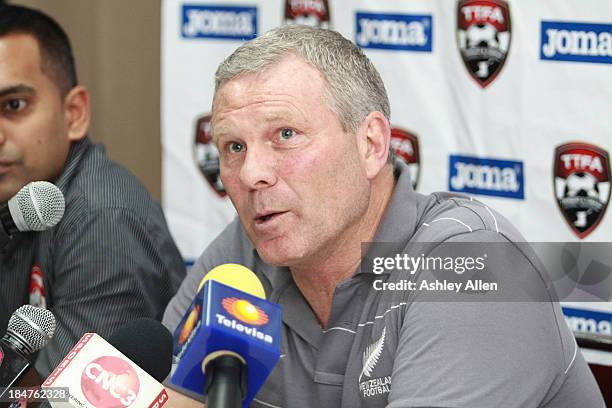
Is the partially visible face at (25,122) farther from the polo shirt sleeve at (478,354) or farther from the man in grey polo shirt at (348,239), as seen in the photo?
the polo shirt sleeve at (478,354)

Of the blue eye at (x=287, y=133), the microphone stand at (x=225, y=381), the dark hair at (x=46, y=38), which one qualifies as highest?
the dark hair at (x=46, y=38)

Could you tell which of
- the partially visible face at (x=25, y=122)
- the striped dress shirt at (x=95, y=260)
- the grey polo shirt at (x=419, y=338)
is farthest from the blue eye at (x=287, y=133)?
the partially visible face at (x=25, y=122)

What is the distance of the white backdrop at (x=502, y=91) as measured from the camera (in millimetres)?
2711

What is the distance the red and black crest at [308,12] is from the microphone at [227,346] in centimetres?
197

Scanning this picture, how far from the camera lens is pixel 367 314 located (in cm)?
192

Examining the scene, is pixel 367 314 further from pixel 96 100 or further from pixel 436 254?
pixel 96 100

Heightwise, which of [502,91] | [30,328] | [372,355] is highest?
[502,91]

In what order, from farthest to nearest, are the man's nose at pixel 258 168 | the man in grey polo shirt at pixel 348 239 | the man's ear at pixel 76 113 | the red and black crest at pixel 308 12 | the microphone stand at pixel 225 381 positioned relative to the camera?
the red and black crest at pixel 308 12 < the man's ear at pixel 76 113 < the man's nose at pixel 258 168 < the man in grey polo shirt at pixel 348 239 < the microphone stand at pixel 225 381

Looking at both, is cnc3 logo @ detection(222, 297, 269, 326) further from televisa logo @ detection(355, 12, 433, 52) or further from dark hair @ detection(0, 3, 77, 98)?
televisa logo @ detection(355, 12, 433, 52)

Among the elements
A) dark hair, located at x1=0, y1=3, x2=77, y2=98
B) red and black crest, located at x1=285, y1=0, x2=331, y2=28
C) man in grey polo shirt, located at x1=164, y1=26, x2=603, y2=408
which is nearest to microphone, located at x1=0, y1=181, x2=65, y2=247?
man in grey polo shirt, located at x1=164, y1=26, x2=603, y2=408

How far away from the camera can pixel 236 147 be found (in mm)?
1884

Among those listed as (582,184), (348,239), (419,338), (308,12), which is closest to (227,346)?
(419,338)

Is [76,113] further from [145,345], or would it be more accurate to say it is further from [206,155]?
[145,345]

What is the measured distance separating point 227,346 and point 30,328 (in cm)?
46
